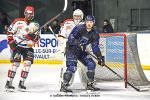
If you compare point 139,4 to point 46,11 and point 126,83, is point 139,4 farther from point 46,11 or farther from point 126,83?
point 126,83

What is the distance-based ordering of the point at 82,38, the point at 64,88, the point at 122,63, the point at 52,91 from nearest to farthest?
1. the point at 82,38
2. the point at 64,88
3. the point at 52,91
4. the point at 122,63

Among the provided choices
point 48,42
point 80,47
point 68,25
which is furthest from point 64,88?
point 48,42

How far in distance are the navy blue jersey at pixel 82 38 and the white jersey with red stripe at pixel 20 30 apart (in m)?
0.51

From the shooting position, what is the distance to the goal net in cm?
643

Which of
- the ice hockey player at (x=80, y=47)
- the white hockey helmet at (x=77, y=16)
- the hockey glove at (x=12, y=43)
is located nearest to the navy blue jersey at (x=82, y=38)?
the ice hockey player at (x=80, y=47)

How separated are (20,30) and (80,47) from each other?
729 mm

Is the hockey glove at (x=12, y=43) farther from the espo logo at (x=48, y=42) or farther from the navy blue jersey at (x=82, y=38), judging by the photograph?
the espo logo at (x=48, y=42)

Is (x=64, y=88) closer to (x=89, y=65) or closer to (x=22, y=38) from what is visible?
(x=89, y=65)

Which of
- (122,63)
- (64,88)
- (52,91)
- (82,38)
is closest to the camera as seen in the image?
(82,38)

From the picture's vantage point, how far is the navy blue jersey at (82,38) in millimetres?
5571

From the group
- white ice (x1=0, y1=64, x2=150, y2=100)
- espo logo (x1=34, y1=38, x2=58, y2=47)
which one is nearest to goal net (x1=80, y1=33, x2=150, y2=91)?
white ice (x1=0, y1=64, x2=150, y2=100)

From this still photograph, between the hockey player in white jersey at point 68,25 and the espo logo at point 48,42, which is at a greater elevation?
the hockey player in white jersey at point 68,25

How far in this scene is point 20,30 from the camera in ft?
19.0

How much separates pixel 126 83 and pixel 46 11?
21.2 feet
